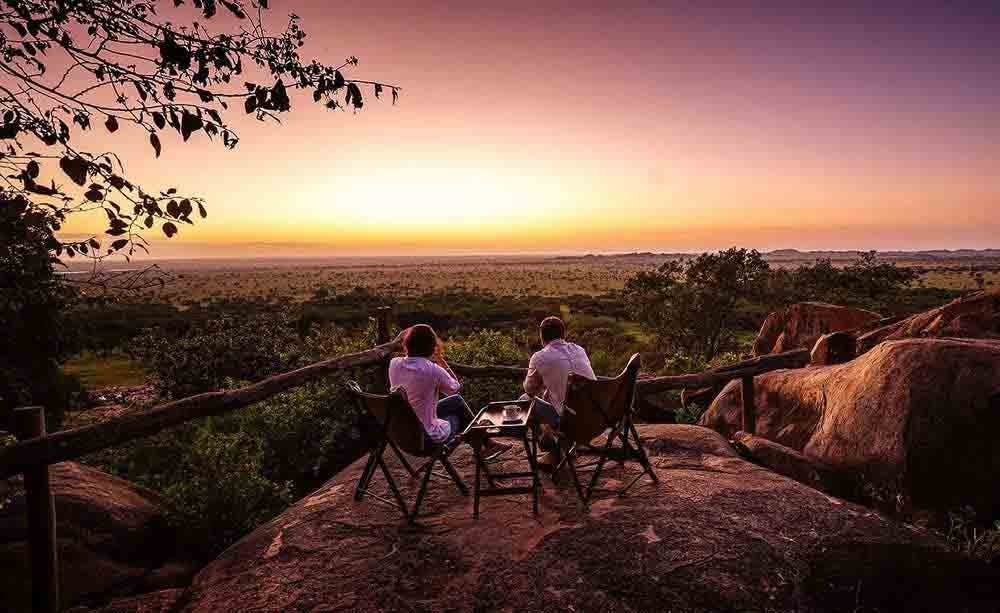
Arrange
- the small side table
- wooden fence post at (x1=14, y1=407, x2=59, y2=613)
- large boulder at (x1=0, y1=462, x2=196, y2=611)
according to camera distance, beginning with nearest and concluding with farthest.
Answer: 1. wooden fence post at (x1=14, y1=407, x2=59, y2=613)
2. large boulder at (x1=0, y1=462, x2=196, y2=611)
3. the small side table

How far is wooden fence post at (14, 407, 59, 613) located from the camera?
12.1 feet

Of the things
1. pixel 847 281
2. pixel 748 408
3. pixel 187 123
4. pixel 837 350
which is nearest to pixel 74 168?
pixel 187 123

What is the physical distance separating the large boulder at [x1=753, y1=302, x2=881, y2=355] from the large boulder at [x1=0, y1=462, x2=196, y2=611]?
10.9 meters

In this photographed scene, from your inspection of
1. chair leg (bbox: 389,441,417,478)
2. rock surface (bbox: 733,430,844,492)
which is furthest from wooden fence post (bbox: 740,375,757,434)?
chair leg (bbox: 389,441,417,478)

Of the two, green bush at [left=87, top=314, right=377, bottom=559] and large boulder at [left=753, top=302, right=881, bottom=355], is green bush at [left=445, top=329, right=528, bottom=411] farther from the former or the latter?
large boulder at [left=753, top=302, right=881, bottom=355]

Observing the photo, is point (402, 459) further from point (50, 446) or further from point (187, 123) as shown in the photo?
point (187, 123)

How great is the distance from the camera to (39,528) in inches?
147

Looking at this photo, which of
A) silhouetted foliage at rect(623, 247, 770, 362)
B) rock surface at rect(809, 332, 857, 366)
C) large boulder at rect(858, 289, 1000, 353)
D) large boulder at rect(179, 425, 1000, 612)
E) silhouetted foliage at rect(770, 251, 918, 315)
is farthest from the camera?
silhouetted foliage at rect(770, 251, 918, 315)

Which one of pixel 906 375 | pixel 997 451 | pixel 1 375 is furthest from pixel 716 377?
pixel 1 375

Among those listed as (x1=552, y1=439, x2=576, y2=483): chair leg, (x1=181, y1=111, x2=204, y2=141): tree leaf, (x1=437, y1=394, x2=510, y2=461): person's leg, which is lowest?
(x1=552, y1=439, x2=576, y2=483): chair leg

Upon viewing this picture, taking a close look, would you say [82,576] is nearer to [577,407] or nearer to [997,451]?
[577,407]

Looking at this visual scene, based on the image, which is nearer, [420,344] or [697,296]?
[420,344]

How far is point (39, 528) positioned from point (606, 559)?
12.7 ft

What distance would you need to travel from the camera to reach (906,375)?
18.1 feet
